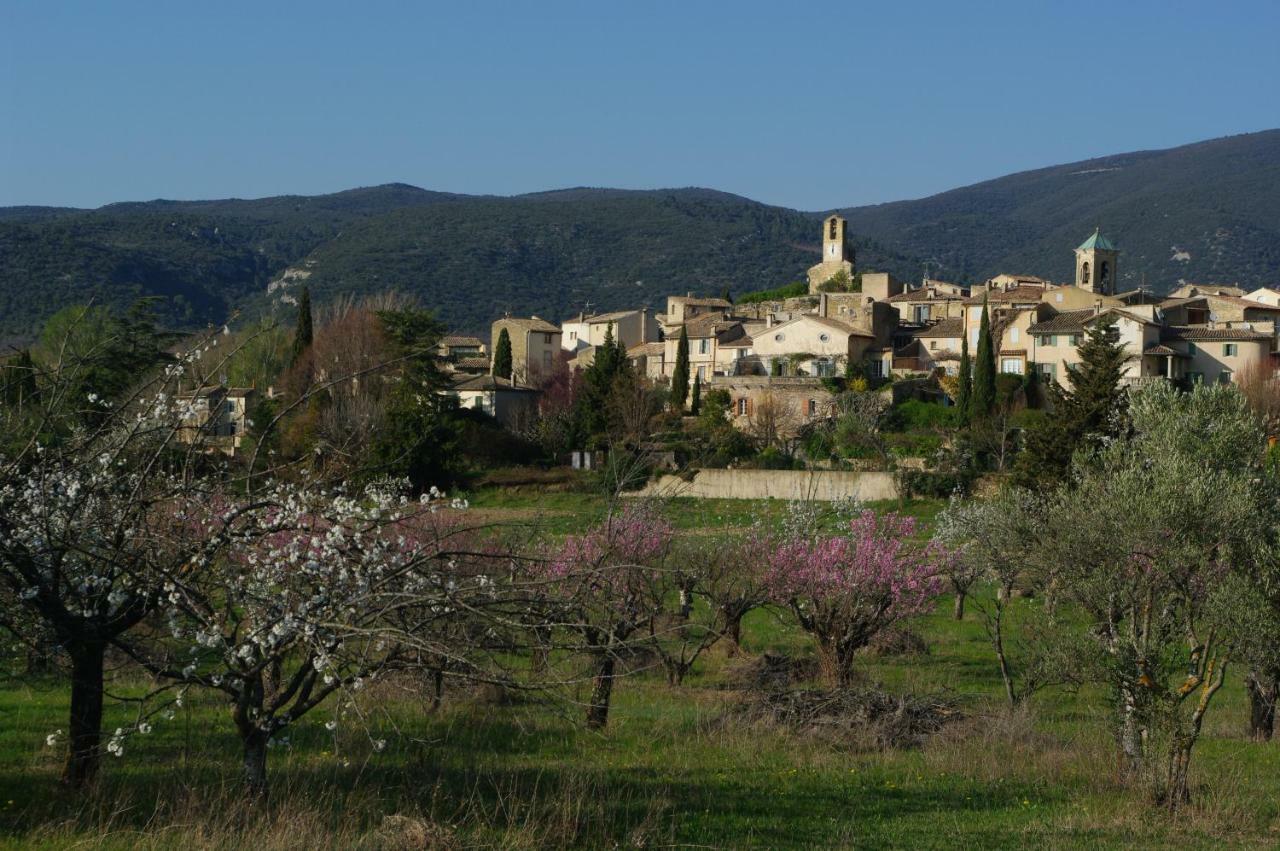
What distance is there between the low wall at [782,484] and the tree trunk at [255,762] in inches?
1671

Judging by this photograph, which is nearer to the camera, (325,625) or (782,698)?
(325,625)

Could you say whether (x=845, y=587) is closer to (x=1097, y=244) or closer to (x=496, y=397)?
(x=496, y=397)

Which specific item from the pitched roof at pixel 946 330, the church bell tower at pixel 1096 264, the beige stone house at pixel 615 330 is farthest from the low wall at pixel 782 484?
the church bell tower at pixel 1096 264

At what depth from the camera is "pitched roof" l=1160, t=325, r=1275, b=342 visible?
2781 inches

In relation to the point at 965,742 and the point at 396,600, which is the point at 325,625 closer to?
the point at 396,600

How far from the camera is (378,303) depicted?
76312 mm

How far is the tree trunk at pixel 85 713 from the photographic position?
10219 millimetres

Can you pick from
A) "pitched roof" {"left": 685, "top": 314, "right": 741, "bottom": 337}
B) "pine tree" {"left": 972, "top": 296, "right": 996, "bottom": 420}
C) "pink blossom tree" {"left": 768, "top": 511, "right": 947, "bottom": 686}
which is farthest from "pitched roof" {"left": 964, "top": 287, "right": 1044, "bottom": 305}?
"pink blossom tree" {"left": 768, "top": 511, "right": 947, "bottom": 686}

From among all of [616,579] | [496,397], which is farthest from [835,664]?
[496,397]

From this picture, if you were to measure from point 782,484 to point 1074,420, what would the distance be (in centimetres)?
1489

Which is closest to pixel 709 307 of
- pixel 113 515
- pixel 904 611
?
pixel 904 611

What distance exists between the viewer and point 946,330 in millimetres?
76625

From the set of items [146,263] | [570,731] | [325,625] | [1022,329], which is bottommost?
[570,731]

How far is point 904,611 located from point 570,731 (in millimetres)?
10427
